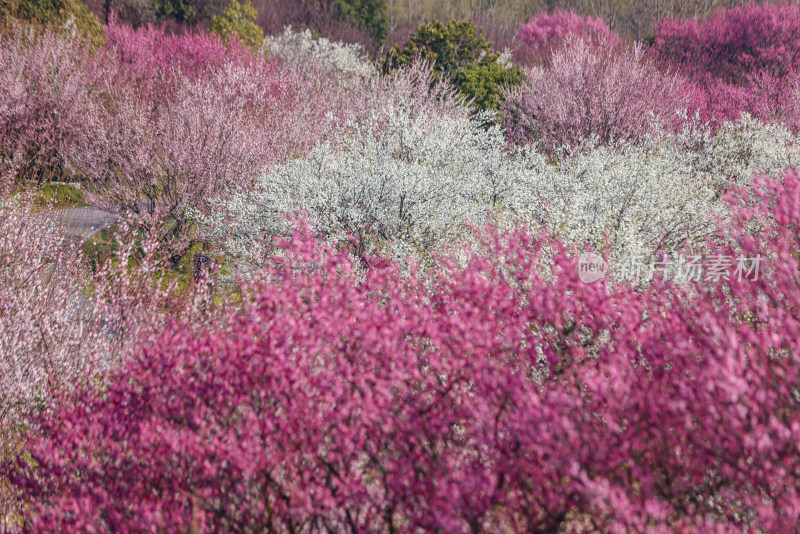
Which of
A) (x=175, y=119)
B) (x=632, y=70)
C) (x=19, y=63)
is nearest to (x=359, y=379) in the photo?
(x=175, y=119)

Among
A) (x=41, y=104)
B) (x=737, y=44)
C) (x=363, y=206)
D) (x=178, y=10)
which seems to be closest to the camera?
(x=363, y=206)

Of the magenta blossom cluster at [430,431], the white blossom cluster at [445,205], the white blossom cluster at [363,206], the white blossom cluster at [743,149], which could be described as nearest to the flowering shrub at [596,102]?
the white blossom cluster at [743,149]

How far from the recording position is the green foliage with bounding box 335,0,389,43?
3397cm

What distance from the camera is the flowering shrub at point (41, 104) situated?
11.2 m

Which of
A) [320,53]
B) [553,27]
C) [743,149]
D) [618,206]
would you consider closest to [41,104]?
[618,206]

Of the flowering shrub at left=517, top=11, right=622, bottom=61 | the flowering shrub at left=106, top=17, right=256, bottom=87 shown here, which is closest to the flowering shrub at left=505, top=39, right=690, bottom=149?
the flowering shrub at left=106, top=17, right=256, bottom=87

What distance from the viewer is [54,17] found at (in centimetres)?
1574

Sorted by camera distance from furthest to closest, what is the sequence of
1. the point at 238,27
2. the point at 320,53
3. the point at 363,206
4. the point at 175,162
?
the point at 320,53, the point at 238,27, the point at 175,162, the point at 363,206

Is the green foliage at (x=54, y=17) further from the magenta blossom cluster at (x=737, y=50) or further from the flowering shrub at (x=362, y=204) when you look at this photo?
the magenta blossom cluster at (x=737, y=50)

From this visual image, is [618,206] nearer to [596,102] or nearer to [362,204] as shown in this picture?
[362,204]

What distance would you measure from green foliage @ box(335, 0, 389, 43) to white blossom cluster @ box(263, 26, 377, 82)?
5.65 metres

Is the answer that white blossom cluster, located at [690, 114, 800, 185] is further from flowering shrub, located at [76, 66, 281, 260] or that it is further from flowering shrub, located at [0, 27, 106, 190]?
flowering shrub, located at [0, 27, 106, 190]

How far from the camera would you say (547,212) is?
6.55 metres

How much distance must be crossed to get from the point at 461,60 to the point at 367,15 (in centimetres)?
2171
